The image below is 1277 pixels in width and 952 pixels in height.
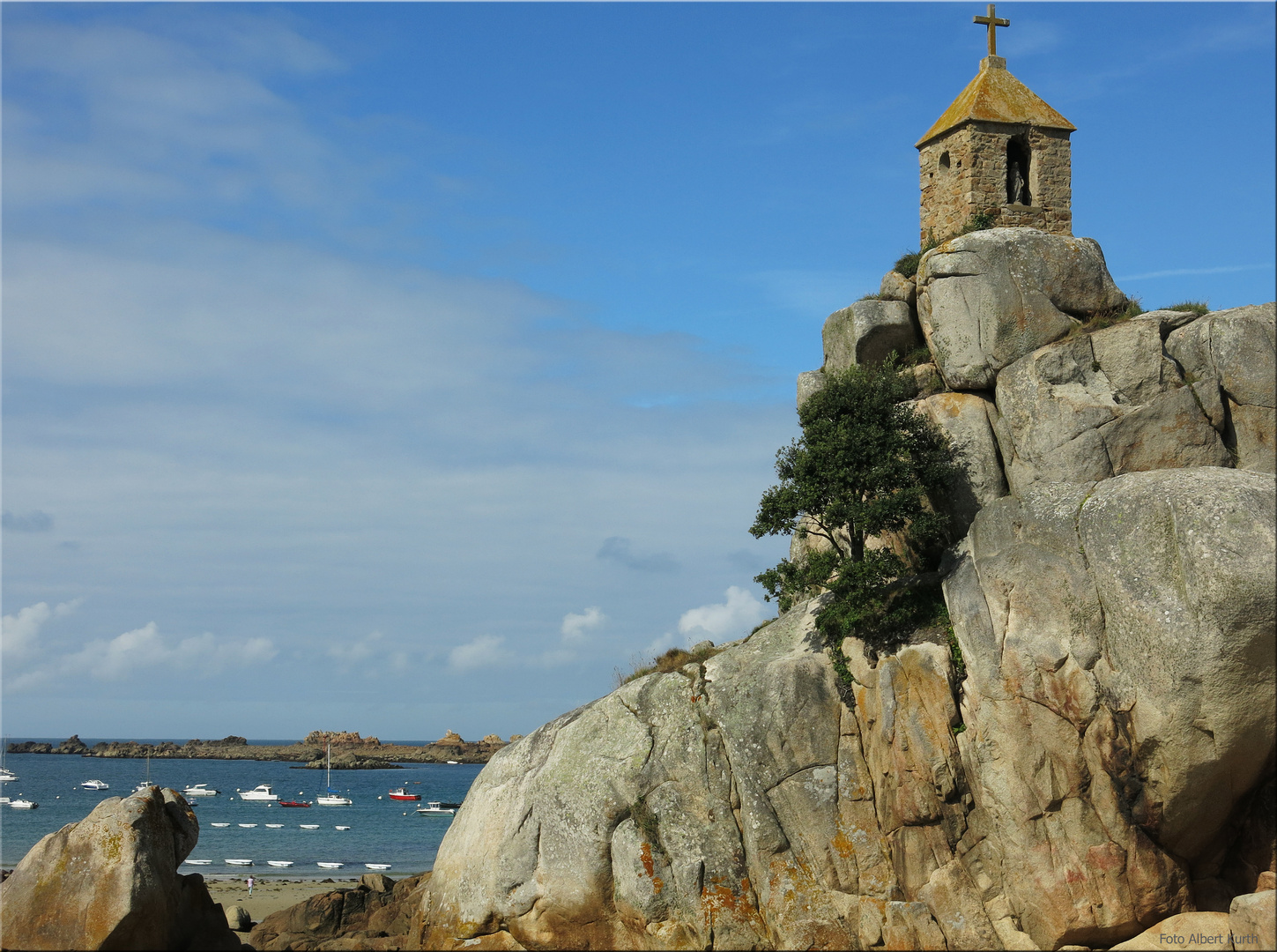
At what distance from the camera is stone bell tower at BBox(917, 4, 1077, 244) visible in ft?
113

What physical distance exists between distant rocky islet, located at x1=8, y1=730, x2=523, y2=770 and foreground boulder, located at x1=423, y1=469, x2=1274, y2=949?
127m

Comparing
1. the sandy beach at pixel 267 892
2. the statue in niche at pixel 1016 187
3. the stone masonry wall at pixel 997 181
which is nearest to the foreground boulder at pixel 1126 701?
the stone masonry wall at pixel 997 181

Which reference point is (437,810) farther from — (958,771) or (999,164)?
(999,164)

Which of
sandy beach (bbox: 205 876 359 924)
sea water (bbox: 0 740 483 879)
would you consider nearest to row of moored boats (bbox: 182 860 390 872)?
sea water (bbox: 0 740 483 879)

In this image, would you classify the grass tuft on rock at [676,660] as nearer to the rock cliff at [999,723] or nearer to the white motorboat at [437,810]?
the rock cliff at [999,723]

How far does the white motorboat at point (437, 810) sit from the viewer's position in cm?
8094

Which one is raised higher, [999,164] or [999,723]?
[999,164]

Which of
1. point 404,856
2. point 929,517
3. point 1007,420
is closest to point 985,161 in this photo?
point 1007,420

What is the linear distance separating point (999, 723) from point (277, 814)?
68251mm

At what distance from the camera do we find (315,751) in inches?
6959

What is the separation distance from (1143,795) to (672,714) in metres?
11.5

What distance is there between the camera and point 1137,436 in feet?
88.1

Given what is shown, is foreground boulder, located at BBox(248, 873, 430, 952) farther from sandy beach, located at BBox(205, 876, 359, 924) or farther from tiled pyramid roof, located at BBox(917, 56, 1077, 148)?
tiled pyramid roof, located at BBox(917, 56, 1077, 148)

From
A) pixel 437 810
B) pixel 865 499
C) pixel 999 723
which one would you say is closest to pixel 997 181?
pixel 865 499
